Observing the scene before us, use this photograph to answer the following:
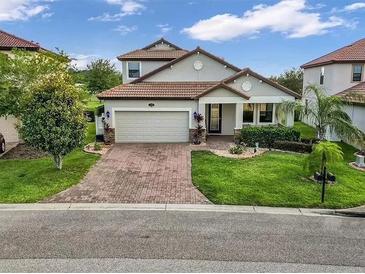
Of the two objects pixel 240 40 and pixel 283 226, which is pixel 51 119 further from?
pixel 240 40

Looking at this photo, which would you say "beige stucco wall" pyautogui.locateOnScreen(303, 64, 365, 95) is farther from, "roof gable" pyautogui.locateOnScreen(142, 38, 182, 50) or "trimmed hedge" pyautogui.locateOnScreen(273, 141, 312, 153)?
"roof gable" pyautogui.locateOnScreen(142, 38, 182, 50)

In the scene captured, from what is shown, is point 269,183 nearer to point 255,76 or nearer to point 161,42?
point 255,76

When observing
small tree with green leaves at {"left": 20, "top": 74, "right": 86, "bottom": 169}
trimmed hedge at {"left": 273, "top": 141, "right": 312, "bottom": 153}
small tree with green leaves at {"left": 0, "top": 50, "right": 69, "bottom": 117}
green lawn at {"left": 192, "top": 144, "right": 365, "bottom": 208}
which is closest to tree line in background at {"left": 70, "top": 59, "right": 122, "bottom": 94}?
small tree with green leaves at {"left": 0, "top": 50, "right": 69, "bottom": 117}

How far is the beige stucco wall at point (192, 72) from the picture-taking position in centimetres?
2319

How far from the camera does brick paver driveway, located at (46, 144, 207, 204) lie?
11.7m

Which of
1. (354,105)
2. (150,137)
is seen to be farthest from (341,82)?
(150,137)

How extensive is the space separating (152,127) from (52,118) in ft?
27.7

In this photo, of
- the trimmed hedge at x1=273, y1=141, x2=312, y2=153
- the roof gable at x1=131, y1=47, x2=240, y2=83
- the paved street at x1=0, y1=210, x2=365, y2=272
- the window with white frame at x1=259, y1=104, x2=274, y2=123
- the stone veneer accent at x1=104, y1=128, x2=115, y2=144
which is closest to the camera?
the paved street at x1=0, y1=210, x2=365, y2=272

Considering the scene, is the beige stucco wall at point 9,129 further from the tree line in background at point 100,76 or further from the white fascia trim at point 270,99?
the tree line in background at point 100,76

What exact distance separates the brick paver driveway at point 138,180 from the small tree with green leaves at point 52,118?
1.90m

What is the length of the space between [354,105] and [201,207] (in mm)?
15232

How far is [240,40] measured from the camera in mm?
35594

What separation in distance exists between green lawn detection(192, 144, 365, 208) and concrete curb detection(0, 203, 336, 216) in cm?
35

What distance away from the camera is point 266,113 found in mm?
23969
